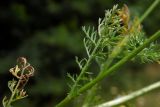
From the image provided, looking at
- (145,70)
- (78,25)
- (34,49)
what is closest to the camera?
(34,49)

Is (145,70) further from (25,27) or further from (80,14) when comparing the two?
(25,27)

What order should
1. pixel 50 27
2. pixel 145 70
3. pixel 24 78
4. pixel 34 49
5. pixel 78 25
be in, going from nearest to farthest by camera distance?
pixel 24 78 < pixel 34 49 < pixel 50 27 < pixel 78 25 < pixel 145 70

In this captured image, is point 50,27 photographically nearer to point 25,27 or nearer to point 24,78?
point 25,27

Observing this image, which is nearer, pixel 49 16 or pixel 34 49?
pixel 34 49

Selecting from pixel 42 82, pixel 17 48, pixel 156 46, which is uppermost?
pixel 17 48

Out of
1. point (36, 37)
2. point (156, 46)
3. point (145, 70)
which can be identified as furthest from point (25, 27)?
point (156, 46)

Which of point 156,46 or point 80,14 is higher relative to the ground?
point 80,14

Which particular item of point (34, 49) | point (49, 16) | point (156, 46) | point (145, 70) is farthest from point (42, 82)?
point (156, 46)
